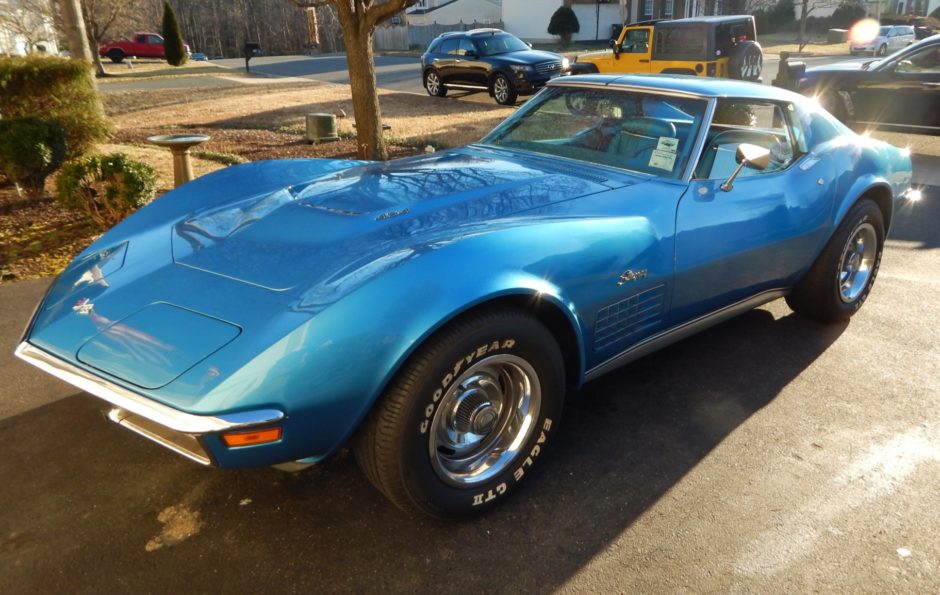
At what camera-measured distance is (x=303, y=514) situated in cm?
256

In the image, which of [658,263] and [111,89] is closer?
[658,263]

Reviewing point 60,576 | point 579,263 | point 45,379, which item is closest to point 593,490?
point 579,263

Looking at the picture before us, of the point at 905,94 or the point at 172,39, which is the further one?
the point at 172,39

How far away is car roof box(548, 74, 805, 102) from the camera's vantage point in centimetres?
350

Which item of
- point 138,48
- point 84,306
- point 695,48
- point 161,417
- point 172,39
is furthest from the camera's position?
point 138,48

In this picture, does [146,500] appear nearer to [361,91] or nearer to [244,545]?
[244,545]

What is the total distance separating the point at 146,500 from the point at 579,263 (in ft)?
6.07

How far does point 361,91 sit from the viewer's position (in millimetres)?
8523

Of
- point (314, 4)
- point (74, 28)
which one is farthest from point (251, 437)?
point (74, 28)

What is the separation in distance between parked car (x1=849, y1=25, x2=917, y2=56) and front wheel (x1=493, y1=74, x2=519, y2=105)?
25.4 metres

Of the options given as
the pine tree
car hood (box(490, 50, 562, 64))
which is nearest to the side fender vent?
car hood (box(490, 50, 562, 64))

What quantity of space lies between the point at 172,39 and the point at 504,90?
79.2 ft

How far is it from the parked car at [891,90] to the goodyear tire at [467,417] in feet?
31.3

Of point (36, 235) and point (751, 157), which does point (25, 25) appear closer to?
point (36, 235)
